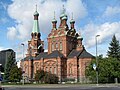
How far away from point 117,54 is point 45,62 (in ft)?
83.1

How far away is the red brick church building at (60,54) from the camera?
3565 inches

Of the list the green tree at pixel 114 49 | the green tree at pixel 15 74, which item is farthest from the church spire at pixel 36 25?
the green tree at pixel 15 74

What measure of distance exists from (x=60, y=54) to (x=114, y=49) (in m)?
18.8

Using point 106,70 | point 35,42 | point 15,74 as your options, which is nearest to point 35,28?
point 35,42

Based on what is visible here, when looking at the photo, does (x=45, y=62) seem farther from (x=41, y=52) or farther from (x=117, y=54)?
(x=117, y=54)

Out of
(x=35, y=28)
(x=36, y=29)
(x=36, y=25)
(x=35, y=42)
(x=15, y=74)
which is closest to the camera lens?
(x=15, y=74)

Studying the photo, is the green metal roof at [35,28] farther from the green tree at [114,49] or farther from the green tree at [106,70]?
the green tree at [106,70]

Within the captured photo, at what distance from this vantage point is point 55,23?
4154 inches

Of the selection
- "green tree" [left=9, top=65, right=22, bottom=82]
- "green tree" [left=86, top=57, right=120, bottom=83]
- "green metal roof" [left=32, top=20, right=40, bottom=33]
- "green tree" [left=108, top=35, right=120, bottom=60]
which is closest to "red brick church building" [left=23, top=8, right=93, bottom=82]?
"green metal roof" [left=32, top=20, right=40, bottom=33]

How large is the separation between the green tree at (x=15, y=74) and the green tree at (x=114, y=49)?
32.5m

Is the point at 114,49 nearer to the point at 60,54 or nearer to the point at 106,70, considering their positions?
the point at 60,54

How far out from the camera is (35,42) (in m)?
108

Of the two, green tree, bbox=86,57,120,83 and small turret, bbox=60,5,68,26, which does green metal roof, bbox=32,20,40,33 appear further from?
green tree, bbox=86,57,120,83

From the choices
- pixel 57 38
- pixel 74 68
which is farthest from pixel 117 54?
pixel 57 38
